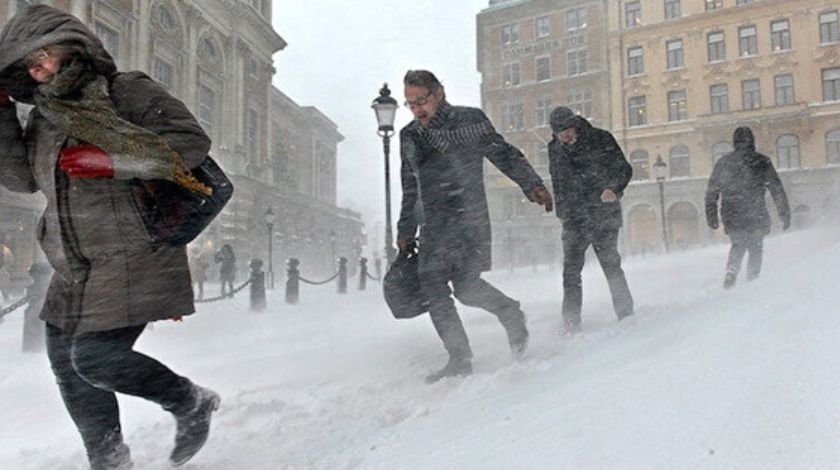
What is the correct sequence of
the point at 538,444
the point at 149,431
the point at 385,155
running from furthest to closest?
the point at 385,155 < the point at 149,431 < the point at 538,444

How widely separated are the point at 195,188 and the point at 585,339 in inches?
106

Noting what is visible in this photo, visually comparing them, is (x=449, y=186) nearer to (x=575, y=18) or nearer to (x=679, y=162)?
(x=679, y=162)

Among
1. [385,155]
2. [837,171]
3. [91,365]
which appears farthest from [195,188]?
[837,171]

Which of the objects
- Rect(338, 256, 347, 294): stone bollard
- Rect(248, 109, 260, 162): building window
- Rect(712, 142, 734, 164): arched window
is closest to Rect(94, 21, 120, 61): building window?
Rect(248, 109, 260, 162): building window

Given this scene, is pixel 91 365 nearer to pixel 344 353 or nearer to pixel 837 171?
pixel 344 353

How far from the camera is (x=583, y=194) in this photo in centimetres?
427

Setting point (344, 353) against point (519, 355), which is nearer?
point (519, 355)

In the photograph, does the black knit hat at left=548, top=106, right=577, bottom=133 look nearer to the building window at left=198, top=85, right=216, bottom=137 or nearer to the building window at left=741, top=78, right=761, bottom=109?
the building window at left=198, top=85, right=216, bottom=137

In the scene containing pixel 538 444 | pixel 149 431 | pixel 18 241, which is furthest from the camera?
pixel 18 241

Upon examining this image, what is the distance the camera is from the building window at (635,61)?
129ft

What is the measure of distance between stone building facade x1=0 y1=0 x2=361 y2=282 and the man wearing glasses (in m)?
19.3

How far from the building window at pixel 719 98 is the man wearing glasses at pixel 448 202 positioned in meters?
38.1

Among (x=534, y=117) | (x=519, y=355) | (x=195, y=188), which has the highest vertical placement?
(x=534, y=117)

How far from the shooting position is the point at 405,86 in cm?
327
